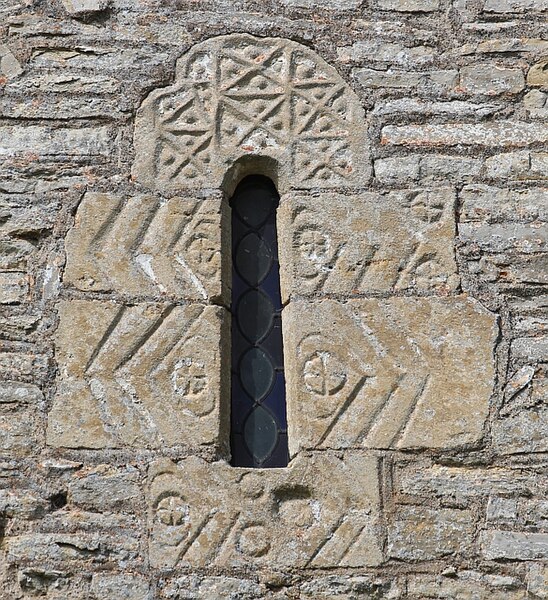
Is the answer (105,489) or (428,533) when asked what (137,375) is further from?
(428,533)

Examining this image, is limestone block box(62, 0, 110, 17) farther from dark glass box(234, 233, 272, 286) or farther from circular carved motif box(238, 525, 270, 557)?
circular carved motif box(238, 525, 270, 557)

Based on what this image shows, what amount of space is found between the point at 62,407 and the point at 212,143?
1.22 metres

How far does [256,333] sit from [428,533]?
1.02 metres

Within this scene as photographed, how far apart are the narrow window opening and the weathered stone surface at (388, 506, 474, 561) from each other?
20.5 inches

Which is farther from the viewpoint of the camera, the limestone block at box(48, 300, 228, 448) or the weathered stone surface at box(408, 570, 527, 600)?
the limestone block at box(48, 300, 228, 448)

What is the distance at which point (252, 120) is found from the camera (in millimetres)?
4199

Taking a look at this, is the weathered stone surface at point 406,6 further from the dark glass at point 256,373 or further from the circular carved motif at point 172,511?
the circular carved motif at point 172,511

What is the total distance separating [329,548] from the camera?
366 cm

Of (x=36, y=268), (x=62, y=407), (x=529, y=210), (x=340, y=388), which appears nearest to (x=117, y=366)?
(x=62, y=407)

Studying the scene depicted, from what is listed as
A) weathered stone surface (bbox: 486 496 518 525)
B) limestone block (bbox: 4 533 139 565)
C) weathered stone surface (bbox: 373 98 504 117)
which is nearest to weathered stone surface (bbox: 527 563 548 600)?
weathered stone surface (bbox: 486 496 518 525)

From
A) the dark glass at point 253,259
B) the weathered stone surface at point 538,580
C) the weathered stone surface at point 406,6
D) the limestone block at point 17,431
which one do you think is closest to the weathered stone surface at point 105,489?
the limestone block at point 17,431

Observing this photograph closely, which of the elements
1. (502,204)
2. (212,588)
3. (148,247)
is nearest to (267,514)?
(212,588)

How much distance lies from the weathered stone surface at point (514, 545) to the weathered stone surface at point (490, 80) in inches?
70.6

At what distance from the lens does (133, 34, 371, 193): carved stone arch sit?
4.12m
